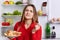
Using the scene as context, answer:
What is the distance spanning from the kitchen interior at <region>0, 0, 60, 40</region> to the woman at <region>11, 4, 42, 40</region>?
74cm

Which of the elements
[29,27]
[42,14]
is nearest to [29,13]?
[29,27]

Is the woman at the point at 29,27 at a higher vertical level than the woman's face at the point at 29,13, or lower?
lower

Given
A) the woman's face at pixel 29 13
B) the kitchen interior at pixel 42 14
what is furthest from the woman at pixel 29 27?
the kitchen interior at pixel 42 14

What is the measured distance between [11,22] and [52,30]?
0.65m

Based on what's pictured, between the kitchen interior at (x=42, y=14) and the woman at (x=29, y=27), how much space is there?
Answer: 74 centimetres

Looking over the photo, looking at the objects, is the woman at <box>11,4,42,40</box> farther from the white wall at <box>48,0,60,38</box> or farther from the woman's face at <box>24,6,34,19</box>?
the white wall at <box>48,0,60,38</box>

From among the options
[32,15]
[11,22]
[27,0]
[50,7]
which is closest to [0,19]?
[11,22]

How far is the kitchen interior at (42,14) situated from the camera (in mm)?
2477

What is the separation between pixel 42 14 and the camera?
2488 millimetres

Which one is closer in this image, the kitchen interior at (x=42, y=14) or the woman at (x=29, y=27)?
the woman at (x=29, y=27)

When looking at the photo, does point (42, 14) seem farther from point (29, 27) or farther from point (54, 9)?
point (29, 27)

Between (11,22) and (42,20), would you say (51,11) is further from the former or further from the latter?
(11,22)

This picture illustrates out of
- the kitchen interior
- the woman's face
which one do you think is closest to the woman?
the woman's face

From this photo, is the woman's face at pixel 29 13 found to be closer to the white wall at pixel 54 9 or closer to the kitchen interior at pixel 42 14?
the kitchen interior at pixel 42 14
